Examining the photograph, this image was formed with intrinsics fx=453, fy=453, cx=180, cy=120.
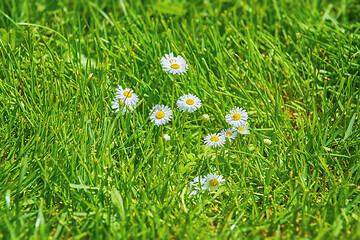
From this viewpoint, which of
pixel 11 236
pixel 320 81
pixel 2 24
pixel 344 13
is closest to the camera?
pixel 11 236

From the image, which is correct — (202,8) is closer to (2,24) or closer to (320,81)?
(320,81)

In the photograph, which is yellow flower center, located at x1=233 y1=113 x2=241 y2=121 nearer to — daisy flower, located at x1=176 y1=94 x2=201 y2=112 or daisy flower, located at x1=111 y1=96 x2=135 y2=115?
daisy flower, located at x1=176 y1=94 x2=201 y2=112

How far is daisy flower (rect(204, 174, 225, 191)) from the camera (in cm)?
215

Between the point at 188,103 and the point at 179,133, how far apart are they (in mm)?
164

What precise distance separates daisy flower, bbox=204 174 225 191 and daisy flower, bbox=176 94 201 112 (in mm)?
371

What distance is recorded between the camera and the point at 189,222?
194 cm

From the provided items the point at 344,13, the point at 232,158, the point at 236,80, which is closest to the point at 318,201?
the point at 232,158

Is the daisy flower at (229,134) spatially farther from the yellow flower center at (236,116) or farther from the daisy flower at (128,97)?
the daisy flower at (128,97)

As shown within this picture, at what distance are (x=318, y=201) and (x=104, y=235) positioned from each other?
101cm

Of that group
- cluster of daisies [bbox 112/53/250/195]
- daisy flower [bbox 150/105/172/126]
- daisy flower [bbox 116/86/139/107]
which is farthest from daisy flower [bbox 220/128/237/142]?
daisy flower [bbox 116/86/139/107]

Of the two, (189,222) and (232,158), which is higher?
(232,158)

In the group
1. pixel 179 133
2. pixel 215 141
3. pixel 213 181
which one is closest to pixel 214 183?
pixel 213 181

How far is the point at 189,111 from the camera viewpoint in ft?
7.69

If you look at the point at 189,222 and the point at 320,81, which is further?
the point at 320,81
